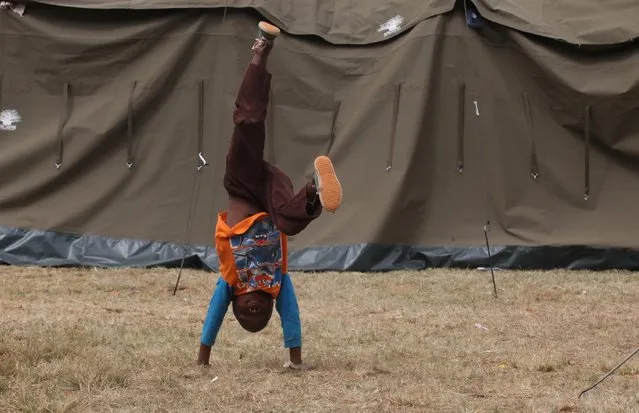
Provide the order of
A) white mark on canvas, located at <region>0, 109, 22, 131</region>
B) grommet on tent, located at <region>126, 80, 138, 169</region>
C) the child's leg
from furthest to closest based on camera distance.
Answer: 1. white mark on canvas, located at <region>0, 109, 22, 131</region>
2. grommet on tent, located at <region>126, 80, 138, 169</region>
3. the child's leg

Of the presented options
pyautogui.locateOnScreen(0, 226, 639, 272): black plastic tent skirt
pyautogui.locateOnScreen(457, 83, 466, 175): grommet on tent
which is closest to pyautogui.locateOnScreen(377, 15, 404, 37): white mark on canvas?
pyautogui.locateOnScreen(457, 83, 466, 175): grommet on tent

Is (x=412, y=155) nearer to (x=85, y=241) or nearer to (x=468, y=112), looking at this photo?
(x=468, y=112)

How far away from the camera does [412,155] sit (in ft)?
29.1

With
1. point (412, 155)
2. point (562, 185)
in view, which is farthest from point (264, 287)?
point (562, 185)

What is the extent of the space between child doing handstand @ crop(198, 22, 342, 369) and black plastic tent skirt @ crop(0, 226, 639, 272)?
3990 millimetres

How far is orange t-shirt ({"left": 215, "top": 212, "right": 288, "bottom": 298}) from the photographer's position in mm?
4621

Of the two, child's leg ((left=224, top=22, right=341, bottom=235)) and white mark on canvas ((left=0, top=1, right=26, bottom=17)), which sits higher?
white mark on canvas ((left=0, top=1, right=26, bottom=17))

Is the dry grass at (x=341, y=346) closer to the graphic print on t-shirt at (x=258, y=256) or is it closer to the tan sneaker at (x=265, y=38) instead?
the graphic print on t-shirt at (x=258, y=256)

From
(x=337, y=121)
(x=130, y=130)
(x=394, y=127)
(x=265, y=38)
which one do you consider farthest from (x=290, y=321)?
(x=130, y=130)

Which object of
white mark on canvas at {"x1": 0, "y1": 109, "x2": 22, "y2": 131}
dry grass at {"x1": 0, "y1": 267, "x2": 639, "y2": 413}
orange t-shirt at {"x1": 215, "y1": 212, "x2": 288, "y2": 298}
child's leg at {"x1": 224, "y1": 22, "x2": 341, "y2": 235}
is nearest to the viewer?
dry grass at {"x1": 0, "y1": 267, "x2": 639, "y2": 413}

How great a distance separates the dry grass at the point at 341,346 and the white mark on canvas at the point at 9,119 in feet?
5.37

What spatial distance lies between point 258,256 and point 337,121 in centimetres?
466

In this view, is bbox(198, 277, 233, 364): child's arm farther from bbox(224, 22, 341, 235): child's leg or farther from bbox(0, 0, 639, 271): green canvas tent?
bbox(0, 0, 639, 271): green canvas tent

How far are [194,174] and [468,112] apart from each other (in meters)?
2.63
